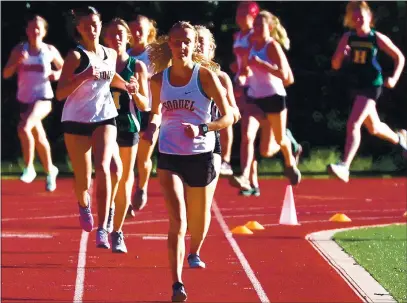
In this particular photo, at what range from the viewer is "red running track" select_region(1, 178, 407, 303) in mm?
10086

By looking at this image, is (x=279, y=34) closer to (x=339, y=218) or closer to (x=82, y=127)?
(x=339, y=218)

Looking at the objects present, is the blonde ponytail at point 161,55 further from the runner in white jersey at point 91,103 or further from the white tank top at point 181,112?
the runner in white jersey at point 91,103

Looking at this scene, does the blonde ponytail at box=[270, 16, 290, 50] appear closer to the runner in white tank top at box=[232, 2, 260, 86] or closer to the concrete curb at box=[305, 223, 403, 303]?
the runner in white tank top at box=[232, 2, 260, 86]

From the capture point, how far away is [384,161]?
964 inches

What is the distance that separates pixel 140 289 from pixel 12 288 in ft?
3.19

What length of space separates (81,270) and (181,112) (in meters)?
2.38

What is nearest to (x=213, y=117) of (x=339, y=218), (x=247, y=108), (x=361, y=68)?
(x=339, y=218)

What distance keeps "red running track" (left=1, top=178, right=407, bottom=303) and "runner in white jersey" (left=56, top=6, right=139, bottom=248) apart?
0.65 m

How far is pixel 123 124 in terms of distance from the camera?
39.1 ft

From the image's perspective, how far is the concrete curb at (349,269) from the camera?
995 cm

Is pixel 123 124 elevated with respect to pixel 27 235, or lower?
elevated

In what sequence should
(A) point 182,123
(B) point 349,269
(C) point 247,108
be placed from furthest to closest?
(C) point 247,108 < (B) point 349,269 < (A) point 182,123

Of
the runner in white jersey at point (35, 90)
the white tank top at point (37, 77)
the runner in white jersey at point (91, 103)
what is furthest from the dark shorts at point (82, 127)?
the white tank top at point (37, 77)

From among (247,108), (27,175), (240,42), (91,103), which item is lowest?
(27,175)
